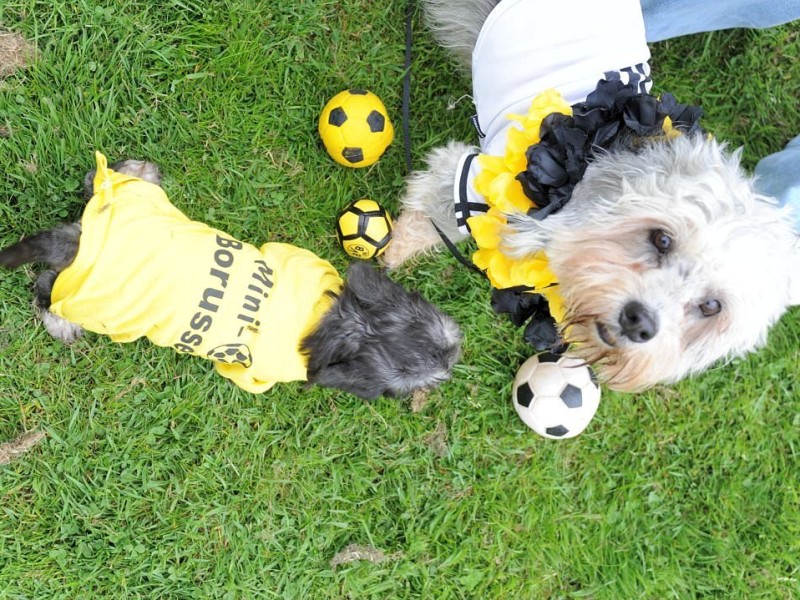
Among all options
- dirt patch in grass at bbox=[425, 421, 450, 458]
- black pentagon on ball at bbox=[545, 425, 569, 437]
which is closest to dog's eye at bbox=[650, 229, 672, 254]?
black pentagon on ball at bbox=[545, 425, 569, 437]

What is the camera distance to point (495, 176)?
2533mm

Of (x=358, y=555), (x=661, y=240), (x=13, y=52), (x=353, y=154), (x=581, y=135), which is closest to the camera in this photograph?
(x=661, y=240)

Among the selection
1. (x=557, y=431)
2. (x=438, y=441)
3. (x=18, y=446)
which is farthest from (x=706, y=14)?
(x=18, y=446)

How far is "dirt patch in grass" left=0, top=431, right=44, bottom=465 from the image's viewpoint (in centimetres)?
328

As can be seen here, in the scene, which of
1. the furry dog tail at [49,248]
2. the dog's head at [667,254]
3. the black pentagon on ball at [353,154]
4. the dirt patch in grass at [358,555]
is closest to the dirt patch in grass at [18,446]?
the furry dog tail at [49,248]

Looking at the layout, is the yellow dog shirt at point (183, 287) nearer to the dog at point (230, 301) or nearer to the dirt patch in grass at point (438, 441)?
the dog at point (230, 301)

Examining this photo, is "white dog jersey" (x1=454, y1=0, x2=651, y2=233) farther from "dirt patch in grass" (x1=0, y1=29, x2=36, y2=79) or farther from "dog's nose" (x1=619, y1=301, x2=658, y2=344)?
"dirt patch in grass" (x1=0, y1=29, x2=36, y2=79)

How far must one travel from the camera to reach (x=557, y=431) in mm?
3562

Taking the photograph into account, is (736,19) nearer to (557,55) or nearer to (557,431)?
(557,55)

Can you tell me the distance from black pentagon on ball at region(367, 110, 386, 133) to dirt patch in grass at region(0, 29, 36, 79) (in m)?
1.72

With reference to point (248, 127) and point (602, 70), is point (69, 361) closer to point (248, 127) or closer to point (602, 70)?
point (248, 127)

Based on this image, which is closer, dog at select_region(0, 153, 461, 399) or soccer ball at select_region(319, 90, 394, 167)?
dog at select_region(0, 153, 461, 399)

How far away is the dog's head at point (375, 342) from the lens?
2.85 meters

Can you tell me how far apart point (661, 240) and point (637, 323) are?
→ 0.95ft
